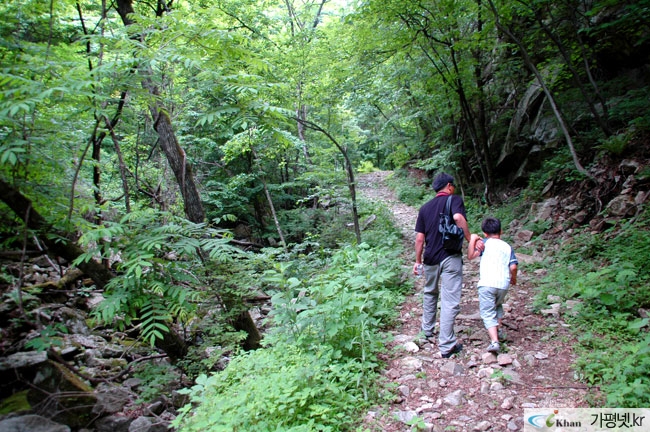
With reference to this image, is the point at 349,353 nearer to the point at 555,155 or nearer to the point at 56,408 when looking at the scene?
the point at 56,408

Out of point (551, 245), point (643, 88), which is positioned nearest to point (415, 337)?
point (551, 245)

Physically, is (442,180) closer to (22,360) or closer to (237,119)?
(237,119)

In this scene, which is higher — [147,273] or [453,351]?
[147,273]

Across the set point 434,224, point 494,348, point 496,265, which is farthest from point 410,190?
point 494,348

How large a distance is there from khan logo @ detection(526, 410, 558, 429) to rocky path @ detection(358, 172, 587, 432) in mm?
87

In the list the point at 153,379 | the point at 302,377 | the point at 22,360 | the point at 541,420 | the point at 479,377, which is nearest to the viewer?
the point at 541,420

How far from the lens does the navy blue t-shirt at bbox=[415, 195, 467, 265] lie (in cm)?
407

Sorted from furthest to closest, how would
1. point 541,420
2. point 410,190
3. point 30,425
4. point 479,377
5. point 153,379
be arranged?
point 410,190, point 153,379, point 479,377, point 30,425, point 541,420

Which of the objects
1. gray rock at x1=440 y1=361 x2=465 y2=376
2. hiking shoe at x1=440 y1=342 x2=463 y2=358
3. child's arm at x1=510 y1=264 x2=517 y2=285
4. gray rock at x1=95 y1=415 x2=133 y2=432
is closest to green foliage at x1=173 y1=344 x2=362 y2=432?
gray rock at x1=440 y1=361 x2=465 y2=376

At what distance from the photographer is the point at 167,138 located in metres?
6.46

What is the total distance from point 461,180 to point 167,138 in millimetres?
10938

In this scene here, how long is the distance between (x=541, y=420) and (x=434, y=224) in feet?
7.19

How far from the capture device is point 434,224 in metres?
4.16

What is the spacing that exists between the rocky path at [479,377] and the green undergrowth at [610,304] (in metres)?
0.21
